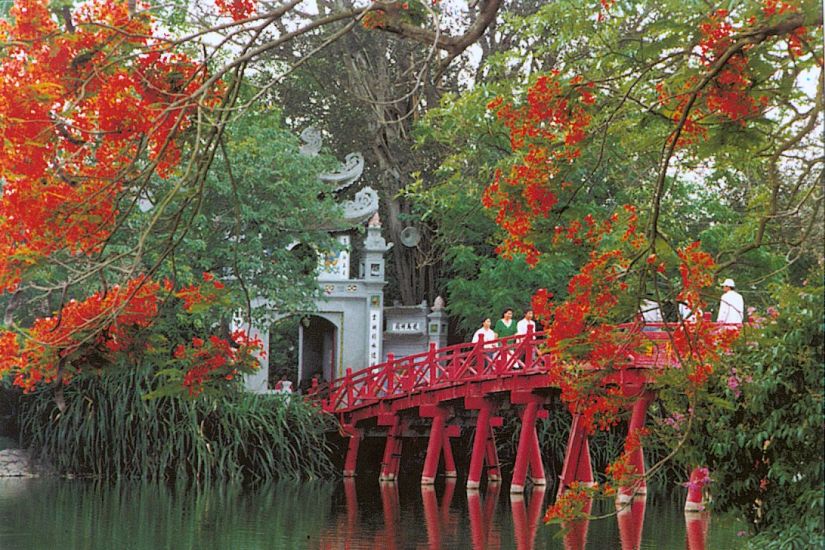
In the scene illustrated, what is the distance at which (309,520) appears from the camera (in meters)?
17.1

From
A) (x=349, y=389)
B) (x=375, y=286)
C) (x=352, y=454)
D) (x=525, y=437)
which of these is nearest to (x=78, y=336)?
(x=525, y=437)

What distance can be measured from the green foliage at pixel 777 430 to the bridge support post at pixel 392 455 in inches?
559

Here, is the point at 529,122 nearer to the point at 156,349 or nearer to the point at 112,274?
the point at 156,349

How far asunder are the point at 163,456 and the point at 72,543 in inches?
336

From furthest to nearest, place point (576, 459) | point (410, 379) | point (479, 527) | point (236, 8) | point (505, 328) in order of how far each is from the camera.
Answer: point (410, 379) < point (505, 328) < point (576, 459) < point (479, 527) < point (236, 8)

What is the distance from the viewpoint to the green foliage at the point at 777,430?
934 centimetres

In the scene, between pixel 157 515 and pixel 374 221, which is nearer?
pixel 157 515

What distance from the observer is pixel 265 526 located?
16.3 metres

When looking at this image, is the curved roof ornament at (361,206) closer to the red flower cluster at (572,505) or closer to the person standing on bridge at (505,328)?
the person standing on bridge at (505,328)

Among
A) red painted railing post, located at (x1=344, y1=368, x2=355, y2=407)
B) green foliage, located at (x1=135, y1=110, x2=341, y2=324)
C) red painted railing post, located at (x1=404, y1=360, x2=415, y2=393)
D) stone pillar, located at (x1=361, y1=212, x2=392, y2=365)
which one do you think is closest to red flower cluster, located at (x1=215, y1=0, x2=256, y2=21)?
green foliage, located at (x1=135, y1=110, x2=341, y2=324)

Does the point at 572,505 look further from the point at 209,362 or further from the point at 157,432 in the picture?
the point at 157,432

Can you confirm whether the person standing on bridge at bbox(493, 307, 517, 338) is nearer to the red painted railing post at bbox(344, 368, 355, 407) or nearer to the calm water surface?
the calm water surface

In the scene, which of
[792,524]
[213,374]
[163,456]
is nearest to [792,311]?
[792,524]

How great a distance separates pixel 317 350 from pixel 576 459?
10.3 metres
